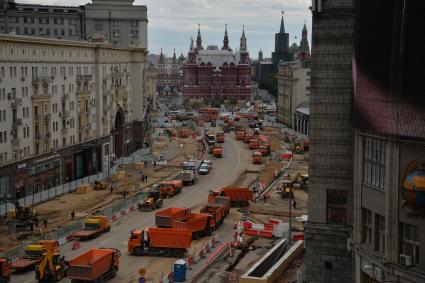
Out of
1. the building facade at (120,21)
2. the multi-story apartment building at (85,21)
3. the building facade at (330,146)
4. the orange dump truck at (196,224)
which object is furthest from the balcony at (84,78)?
the building facade at (330,146)

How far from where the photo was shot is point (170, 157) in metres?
102

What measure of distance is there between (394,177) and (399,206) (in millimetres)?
1105

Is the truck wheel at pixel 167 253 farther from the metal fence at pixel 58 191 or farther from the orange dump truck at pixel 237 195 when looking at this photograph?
the orange dump truck at pixel 237 195

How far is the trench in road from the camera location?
135 feet

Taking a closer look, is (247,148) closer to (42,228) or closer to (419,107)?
(42,228)

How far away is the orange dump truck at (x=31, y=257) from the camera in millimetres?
40831

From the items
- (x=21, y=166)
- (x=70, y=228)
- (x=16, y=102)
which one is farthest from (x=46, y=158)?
(x=70, y=228)

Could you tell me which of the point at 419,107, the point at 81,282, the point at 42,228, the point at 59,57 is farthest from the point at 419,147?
the point at 59,57

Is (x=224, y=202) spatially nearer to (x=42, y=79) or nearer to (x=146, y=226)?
(x=146, y=226)

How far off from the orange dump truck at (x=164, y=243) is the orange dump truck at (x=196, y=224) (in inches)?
167

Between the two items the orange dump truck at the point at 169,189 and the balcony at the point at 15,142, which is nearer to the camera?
the balcony at the point at 15,142

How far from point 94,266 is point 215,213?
17357mm

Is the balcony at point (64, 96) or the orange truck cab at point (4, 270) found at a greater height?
the balcony at point (64, 96)

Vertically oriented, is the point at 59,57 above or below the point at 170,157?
above
